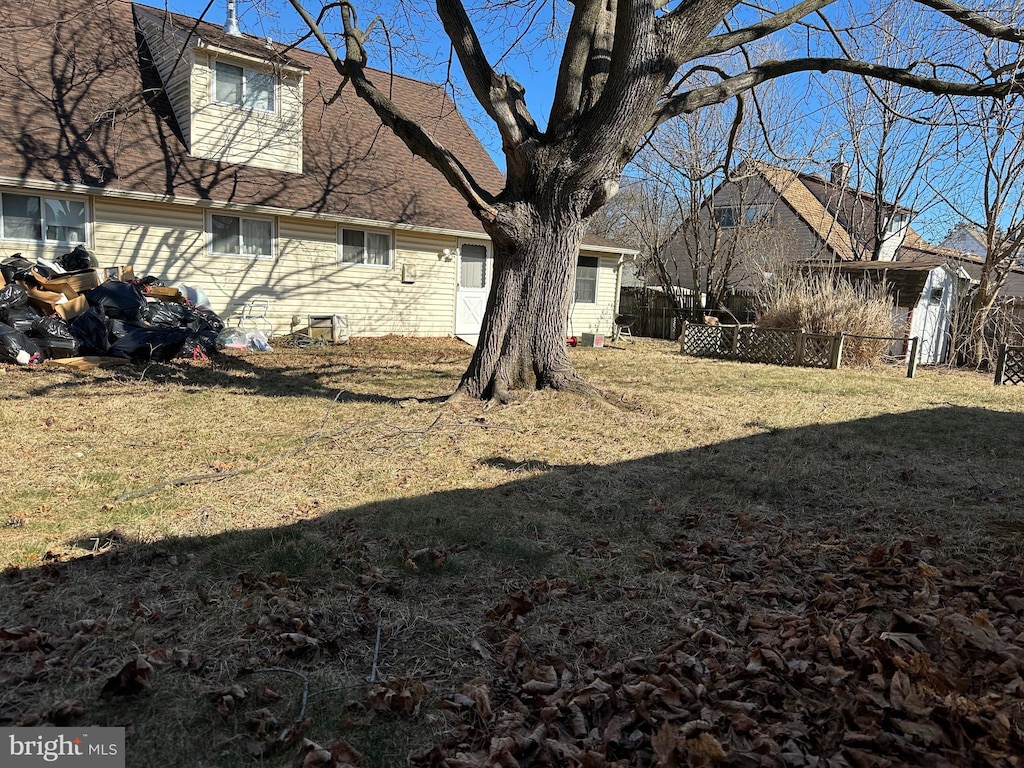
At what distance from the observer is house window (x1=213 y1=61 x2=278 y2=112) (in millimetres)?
13242

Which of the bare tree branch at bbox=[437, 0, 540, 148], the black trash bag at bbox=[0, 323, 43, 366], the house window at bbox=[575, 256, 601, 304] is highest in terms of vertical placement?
the bare tree branch at bbox=[437, 0, 540, 148]

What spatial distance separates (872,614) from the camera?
114 inches

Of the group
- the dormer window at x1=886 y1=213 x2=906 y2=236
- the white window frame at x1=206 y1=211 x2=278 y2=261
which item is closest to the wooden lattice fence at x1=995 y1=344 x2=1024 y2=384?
the dormer window at x1=886 y1=213 x2=906 y2=236

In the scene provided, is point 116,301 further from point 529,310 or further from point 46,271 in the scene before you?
point 529,310

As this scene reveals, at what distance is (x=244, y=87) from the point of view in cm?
1355

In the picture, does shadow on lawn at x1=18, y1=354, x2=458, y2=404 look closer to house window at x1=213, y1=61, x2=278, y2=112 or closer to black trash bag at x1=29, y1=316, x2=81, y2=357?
black trash bag at x1=29, y1=316, x2=81, y2=357

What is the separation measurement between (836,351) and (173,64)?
15260 millimetres

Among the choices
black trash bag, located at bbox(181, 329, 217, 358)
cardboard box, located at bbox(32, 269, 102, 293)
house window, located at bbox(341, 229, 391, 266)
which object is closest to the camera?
cardboard box, located at bbox(32, 269, 102, 293)

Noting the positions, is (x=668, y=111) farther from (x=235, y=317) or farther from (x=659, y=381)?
(x=235, y=317)

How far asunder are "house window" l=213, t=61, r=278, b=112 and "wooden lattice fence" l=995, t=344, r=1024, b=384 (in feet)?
52.7

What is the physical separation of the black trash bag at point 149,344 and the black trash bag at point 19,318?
3.41 feet

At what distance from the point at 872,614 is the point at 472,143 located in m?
18.1

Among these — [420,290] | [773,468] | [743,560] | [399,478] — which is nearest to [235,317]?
[420,290]

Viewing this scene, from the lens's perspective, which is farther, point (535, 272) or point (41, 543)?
point (535, 272)
